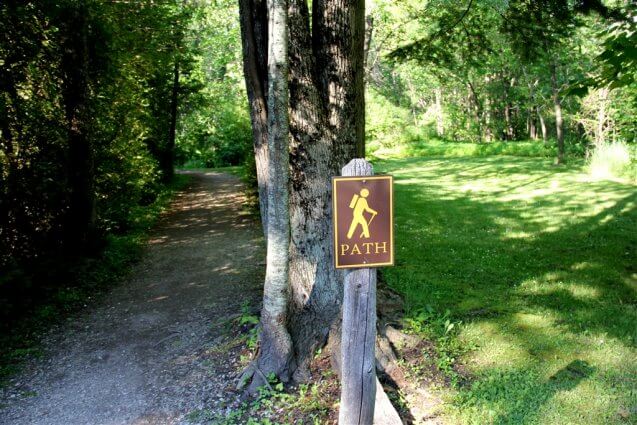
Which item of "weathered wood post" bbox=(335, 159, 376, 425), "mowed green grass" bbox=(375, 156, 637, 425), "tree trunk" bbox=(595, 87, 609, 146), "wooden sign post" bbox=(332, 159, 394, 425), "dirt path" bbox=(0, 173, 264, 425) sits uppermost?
"tree trunk" bbox=(595, 87, 609, 146)

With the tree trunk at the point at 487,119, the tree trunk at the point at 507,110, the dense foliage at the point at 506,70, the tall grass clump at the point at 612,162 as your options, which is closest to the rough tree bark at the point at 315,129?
the dense foliage at the point at 506,70

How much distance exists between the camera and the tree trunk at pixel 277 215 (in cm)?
419

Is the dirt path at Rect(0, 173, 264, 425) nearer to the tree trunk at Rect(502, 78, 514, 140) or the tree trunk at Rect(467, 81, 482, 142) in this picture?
the tree trunk at Rect(502, 78, 514, 140)

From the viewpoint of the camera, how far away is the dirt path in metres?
4.77

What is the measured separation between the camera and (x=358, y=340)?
328cm

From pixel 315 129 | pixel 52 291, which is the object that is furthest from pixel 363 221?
pixel 52 291

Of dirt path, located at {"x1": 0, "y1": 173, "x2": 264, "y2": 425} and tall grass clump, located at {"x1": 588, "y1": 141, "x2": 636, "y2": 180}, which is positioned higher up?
tall grass clump, located at {"x1": 588, "y1": 141, "x2": 636, "y2": 180}

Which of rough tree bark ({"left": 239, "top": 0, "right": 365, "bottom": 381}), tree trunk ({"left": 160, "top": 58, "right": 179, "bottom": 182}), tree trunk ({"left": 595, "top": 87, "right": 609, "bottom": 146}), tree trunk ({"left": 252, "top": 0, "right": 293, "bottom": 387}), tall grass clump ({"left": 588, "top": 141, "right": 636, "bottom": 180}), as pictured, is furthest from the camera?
tree trunk ({"left": 160, "top": 58, "right": 179, "bottom": 182})

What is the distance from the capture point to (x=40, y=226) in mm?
8133

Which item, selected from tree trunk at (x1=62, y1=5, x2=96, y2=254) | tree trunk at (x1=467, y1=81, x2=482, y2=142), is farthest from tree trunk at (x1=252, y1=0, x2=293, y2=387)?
tree trunk at (x1=467, y1=81, x2=482, y2=142)

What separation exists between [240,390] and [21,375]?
270 centimetres

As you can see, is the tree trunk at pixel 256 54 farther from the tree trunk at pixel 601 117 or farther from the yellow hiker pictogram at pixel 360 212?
the tree trunk at pixel 601 117

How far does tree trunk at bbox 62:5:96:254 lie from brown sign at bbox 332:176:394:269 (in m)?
7.56

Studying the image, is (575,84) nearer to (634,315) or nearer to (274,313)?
(634,315)
